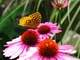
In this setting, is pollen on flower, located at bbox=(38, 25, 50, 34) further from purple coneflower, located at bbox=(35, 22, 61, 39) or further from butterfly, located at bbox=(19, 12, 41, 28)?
butterfly, located at bbox=(19, 12, 41, 28)

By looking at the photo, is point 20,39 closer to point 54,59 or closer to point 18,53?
point 18,53

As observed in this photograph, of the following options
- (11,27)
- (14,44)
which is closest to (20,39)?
(14,44)

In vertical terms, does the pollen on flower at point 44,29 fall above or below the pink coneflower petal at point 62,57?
Answer: above

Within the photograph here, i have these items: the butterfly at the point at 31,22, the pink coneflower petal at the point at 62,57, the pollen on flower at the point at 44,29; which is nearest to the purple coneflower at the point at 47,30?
the pollen on flower at the point at 44,29

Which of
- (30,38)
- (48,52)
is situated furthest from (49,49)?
(30,38)

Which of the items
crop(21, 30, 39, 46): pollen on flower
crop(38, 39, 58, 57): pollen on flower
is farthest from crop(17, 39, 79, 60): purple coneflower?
crop(21, 30, 39, 46): pollen on flower

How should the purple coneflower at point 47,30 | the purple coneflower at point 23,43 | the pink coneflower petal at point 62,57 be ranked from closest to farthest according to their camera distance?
1. the pink coneflower petal at point 62,57
2. the purple coneflower at point 23,43
3. the purple coneflower at point 47,30

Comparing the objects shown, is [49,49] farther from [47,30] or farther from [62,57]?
[47,30]

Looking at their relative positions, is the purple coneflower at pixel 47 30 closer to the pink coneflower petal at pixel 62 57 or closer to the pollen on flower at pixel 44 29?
the pollen on flower at pixel 44 29
